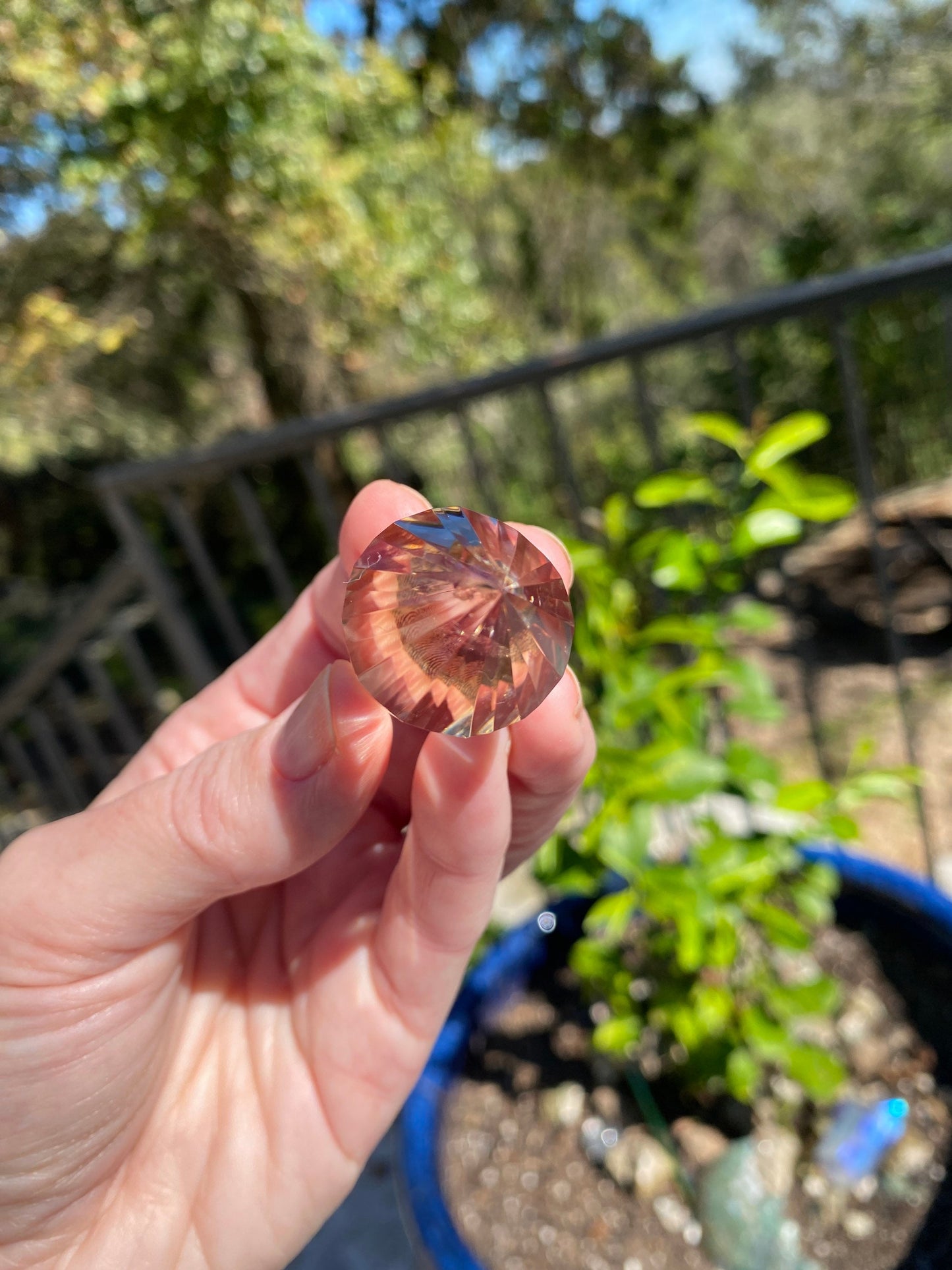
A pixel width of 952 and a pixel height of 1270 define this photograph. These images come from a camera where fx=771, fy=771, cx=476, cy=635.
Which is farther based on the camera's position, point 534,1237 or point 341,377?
point 341,377

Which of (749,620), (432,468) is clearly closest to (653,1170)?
(749,620)

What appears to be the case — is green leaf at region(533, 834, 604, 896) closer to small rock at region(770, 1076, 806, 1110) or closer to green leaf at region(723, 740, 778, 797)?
green leaf at region(723, 740, 778, 797)

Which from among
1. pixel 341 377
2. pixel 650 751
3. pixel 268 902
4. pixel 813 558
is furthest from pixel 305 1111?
pixel 341 377

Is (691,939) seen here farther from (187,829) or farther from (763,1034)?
(187,829)

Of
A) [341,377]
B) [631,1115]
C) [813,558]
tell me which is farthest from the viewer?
[341,377]

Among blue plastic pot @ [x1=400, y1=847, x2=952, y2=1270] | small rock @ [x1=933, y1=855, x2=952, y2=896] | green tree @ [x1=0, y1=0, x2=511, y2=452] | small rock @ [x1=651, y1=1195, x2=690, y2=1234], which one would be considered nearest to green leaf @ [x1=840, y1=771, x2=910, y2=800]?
blue plastic pot @ [x1=400, y1=847, x2=952, y2=1270]

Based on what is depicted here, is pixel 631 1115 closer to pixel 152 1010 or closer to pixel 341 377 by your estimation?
pixel 152 1010

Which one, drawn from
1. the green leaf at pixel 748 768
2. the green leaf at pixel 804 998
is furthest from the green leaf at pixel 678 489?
the green leaf at pixel 804 998
